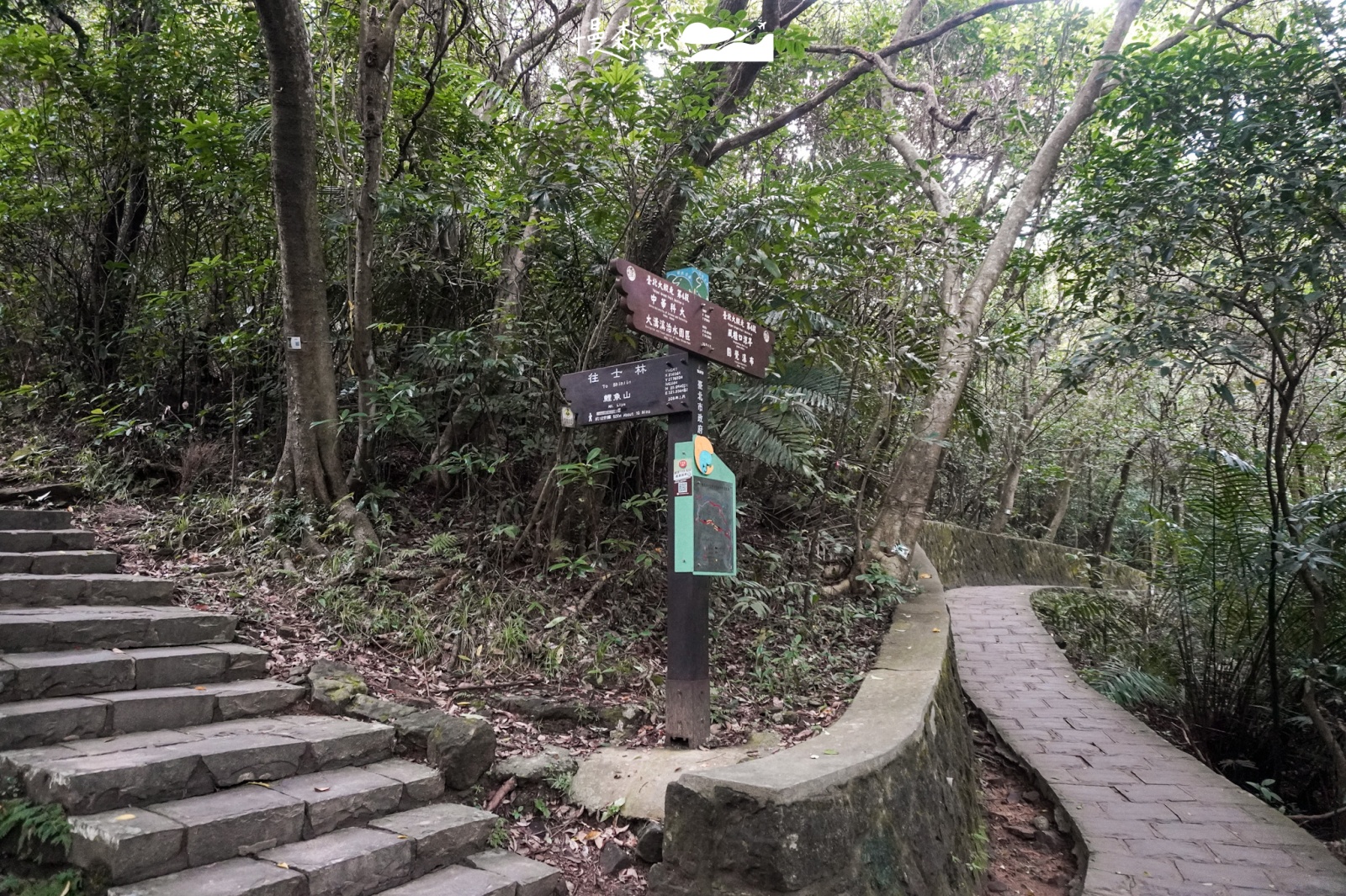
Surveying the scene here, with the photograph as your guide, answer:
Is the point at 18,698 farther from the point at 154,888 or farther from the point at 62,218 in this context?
the point at 62,218

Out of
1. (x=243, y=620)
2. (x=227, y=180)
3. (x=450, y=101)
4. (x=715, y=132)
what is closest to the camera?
(x=243, y=620)

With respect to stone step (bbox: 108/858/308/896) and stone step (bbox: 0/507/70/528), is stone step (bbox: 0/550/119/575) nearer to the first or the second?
stone step (bbox: 0/507/70/528)

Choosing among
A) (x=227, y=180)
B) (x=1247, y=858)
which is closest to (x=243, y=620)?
(x=227, y=180)

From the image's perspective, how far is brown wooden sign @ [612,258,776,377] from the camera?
13.4ft

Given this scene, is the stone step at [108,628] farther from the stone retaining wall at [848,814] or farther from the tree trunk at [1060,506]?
the tree trunk at [1060,506]

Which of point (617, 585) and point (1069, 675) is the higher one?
point (617, 585)

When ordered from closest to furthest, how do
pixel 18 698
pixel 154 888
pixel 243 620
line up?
pixel 154 888 → pixel 18 698 → pixel 243 620

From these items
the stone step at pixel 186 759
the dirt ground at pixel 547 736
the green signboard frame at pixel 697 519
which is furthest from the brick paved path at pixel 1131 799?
the stone step at pixel 186 759

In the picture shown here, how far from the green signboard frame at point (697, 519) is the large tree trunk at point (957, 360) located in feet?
12.6

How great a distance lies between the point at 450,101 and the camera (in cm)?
761

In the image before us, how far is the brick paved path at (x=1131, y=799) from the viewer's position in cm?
392

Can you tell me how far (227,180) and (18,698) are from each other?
501 centimetres

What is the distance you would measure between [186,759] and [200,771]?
8cm

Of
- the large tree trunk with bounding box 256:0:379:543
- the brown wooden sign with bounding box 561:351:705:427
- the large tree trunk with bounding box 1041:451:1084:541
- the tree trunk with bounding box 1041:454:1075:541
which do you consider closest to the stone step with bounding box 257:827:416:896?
the brown wooden sign with bounding box 561:351:705:427
